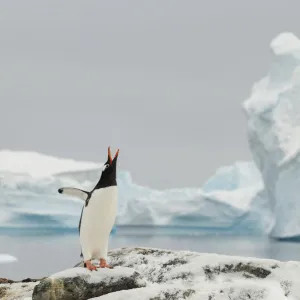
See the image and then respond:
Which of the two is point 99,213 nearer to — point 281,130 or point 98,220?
point 98,220

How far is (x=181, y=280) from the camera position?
22.1 ft

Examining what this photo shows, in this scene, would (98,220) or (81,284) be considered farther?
(98,220)

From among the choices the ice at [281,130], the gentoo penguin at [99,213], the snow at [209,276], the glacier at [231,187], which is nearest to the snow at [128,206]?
the glacier at [231,187]

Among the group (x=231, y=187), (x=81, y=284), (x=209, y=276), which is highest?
(x=231, y=187)

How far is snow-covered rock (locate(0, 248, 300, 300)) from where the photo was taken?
608 cm

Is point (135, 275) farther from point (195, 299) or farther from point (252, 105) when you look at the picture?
point (252, 105)

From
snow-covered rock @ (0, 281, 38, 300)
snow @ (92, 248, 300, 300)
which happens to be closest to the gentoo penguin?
snow @ (92, 248, 300, 300)

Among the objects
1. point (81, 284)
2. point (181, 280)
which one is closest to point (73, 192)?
point (81, 284)

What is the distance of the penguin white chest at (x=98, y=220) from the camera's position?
20.4 ft

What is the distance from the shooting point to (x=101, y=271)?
20.4 ft

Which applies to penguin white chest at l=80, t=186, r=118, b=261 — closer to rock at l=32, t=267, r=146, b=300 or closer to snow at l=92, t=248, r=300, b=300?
rock at l=32, t=267, r=146, b=300

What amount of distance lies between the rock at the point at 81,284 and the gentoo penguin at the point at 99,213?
0.12 metres

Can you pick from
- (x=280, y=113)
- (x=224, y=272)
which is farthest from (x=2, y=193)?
(x=224, y=272)

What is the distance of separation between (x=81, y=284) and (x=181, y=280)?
1.18 metres
